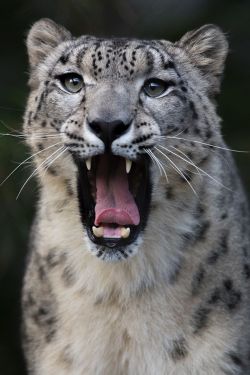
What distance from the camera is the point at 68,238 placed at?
549cm

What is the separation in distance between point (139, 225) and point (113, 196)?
19cm

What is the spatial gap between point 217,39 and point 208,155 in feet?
2.36

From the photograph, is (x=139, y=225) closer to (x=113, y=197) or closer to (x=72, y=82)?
(x=113, y=197)

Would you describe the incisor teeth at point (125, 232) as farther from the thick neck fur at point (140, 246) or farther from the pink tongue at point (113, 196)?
the thick neck fur at point (140, 246)

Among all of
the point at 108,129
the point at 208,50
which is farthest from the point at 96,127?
the point at 208,50

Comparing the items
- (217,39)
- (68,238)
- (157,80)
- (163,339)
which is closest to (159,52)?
(157,80)

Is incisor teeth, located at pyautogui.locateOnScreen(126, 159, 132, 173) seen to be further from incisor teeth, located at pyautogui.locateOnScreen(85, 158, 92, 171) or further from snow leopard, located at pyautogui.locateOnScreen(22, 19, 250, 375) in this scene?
incisor teeth, located at pyautogui.locateOnScreen(85, 158, 92, 171)

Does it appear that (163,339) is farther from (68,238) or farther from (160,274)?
(68,238)

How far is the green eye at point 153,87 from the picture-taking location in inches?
202

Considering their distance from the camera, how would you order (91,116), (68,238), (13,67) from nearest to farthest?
(91,116) < (68,238) < (13,67)

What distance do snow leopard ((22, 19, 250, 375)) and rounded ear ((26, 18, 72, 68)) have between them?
0.6 inches

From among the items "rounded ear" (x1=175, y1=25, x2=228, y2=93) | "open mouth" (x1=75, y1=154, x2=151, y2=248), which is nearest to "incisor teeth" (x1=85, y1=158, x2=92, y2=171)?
"open mouth" (x1=75, y1=154, x2=151, y2=248)

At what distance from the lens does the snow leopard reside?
5094 mm

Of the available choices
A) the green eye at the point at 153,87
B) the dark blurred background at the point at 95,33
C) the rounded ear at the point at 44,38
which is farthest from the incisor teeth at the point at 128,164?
the dark blurred background at the point at 95,33
